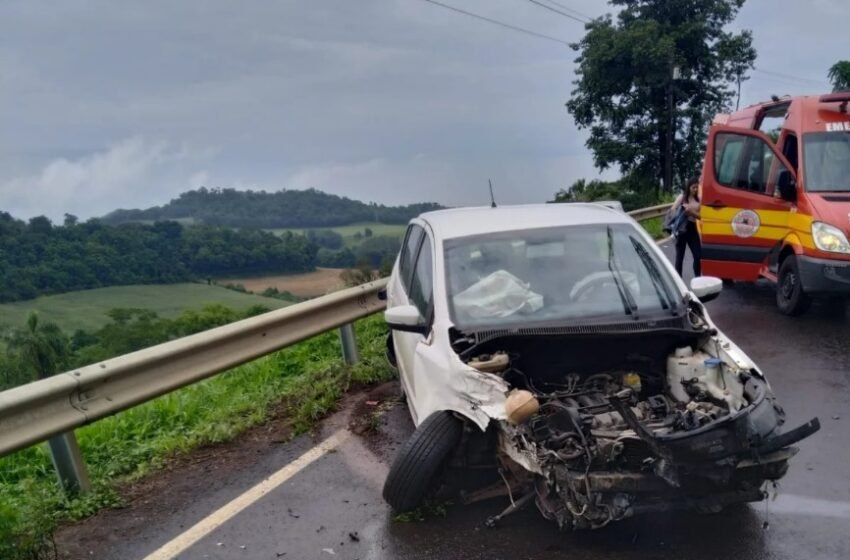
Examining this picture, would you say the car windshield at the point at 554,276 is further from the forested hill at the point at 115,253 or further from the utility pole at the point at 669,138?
the utility pole at the point at 669,138

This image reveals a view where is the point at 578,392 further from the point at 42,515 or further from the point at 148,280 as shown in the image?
the point at 148,280

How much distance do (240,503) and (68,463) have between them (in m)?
1.09

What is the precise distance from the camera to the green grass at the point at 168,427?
14.6 ft

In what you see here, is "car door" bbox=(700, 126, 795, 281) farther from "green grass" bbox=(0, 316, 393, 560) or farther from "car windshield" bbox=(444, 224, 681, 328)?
"green grass" bbox=(0, 316, 393, 560)

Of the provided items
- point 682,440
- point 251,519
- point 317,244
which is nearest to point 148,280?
point 317,244

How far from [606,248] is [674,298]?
0.61 meters

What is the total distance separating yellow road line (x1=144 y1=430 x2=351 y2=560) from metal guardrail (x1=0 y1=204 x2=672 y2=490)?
3.02 ft

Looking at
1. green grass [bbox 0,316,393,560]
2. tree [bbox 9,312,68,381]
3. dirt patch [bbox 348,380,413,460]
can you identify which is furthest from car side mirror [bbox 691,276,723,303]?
tree [bbox 9,312,68,381]

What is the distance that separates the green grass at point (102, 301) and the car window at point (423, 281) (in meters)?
16.5

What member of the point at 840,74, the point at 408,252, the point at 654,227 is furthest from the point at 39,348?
the point at 840,74

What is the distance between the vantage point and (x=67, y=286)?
27359mm

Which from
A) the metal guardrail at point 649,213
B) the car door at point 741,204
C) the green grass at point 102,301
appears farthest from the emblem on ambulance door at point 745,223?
the green grass at point 102,301

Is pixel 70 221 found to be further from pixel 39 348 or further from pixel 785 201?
pixel 785 201

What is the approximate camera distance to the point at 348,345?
7633 millimetres
